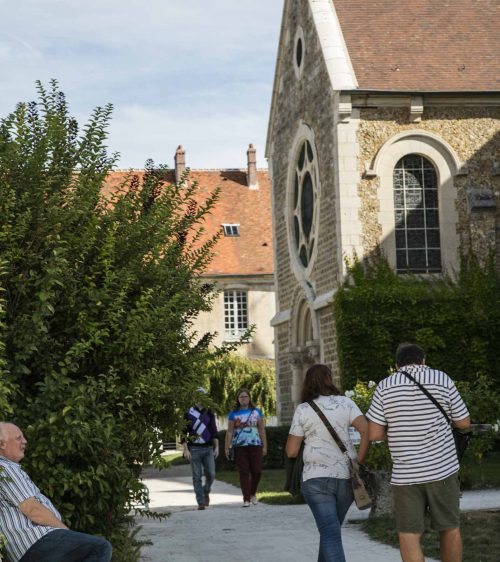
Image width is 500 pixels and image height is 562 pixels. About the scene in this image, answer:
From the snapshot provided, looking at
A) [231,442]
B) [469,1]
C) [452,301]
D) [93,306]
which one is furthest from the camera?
[469,1]

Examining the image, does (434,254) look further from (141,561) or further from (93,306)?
(93,306)

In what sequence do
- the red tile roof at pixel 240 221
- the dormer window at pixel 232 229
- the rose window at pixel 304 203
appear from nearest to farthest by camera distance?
the rose window at pixel 304 203 → the red tile roof at pixel 240 221 → the dormer window at pixel 232 229

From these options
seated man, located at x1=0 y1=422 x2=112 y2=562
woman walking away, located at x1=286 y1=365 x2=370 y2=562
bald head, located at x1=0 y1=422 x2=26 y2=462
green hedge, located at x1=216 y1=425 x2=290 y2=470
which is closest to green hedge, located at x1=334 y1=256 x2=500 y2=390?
green hedge, located at x1=216 y1=425 x2=290 y2=470

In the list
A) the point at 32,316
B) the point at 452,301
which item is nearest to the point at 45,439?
the point at 32,316

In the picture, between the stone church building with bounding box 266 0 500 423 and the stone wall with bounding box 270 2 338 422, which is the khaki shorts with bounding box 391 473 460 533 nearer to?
the stone church building with bounding box 266 0 500 423

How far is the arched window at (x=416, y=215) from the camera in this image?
2428 centimetres

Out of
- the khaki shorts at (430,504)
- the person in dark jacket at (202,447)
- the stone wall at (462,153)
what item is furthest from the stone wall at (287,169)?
the khaki shorts at (430,504)

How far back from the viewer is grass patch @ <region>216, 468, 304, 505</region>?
17.2m

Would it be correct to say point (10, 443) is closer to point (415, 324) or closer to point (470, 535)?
point (470, 535)

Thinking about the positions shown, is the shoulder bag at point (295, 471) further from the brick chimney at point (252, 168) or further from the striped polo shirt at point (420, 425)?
the brick chimney at point (252, 168)

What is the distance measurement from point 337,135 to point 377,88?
1.26 metres

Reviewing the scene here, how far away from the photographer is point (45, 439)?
8.22 m

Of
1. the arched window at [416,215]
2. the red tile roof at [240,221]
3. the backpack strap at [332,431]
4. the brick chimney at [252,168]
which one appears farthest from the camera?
the brick chimney at [252,168]

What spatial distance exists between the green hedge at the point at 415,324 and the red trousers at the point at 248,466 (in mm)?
6040
